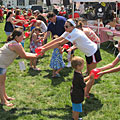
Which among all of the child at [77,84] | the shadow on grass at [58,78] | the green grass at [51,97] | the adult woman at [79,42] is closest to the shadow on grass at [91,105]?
the green grass at [51,97]

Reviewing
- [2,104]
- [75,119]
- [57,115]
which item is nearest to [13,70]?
[2,104]

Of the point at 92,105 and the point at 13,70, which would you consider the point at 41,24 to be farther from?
the point at 92,105

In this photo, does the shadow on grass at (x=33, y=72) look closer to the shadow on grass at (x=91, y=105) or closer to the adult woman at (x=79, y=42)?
the adult woman at (x=79, y=42)

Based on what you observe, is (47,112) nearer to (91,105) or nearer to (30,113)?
(30,113)

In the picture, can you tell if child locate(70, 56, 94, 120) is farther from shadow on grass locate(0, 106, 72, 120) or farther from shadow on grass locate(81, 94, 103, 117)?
shadow on grass locate(81, 94, 103, 117)

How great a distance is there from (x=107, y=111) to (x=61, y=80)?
1.95 m

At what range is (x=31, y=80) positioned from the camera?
5.67m

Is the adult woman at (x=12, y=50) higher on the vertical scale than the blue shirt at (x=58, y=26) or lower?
lower

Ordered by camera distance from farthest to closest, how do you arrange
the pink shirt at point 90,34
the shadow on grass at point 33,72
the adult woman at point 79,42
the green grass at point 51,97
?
1. the shadow on grass at point 33,72
2. the pink shirt at point 90,34
3. the adult woman at point 79,42
4. the green grass at point 51,97

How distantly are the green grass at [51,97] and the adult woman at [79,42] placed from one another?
34.2 inches

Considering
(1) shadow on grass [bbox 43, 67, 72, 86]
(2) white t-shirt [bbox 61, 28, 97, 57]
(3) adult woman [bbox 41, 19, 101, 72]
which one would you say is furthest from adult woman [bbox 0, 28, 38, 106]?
(1) shadow on grass [bbox 43, 67, 72, 86]

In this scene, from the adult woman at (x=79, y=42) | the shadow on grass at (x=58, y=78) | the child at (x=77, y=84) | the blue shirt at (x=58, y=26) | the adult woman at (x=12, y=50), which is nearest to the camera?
the child at (x=77, y=84)

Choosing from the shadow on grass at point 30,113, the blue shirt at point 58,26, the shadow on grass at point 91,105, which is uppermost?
the blue shirt at point 58,26

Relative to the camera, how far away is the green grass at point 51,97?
12.6 feet
